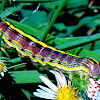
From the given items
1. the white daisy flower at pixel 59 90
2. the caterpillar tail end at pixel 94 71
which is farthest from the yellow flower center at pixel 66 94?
the caterpillar tail end at pixel 94 71

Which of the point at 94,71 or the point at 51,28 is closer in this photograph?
the point at 94,71

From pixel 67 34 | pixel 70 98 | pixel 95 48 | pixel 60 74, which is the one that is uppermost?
pixel 67 34

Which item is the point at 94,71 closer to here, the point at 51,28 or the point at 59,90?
the point at 59,90

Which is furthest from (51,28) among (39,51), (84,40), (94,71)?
(94,71)

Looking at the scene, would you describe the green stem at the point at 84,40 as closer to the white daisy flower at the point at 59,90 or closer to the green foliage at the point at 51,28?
the green foliage at the point at 51,28

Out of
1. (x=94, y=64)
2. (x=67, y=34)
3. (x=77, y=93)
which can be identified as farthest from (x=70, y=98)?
(x=67, y=34)

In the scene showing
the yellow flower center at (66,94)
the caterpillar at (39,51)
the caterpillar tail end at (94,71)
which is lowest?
the yellow flower center at (66,94)

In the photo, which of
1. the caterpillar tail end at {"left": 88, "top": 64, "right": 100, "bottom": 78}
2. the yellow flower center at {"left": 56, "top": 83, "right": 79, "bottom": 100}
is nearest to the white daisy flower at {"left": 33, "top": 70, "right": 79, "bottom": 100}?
the yellow flower center at {"left": 56, "top": 83, "right": 79, "bottom": 100}

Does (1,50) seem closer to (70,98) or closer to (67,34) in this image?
(70,98)
